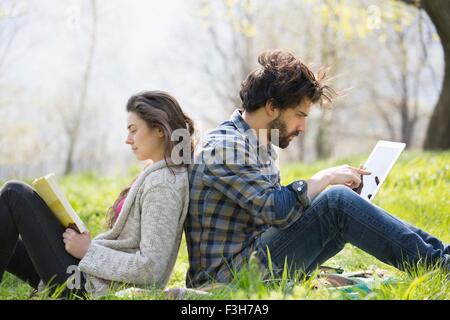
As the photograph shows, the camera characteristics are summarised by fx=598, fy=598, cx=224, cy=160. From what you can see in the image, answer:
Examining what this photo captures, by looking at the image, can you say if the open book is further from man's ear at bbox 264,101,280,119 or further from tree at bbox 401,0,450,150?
tree at bbox 401,0,450,150

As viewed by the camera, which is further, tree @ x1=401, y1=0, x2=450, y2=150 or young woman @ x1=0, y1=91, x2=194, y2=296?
tree @ x1=401, y1=0, x2=450, y2=150

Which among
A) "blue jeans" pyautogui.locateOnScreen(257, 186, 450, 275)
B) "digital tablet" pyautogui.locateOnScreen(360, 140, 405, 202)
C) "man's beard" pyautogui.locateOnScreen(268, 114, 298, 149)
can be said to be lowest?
"blue jeans" pyautogui.locateOnScreen(257, 186, 450, 275)

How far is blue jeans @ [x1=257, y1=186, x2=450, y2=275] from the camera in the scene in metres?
2.57

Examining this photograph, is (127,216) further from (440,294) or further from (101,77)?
(101,77)

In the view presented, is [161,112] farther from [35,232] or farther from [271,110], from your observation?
[35,232]

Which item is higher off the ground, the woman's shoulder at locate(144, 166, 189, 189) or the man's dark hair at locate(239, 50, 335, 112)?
the man's dark hair at locate(239, 50, 335, 112)

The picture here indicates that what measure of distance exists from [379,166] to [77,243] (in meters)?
1.52

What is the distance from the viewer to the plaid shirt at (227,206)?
2.52 metres

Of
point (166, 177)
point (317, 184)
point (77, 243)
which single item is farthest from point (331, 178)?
point (77, 243)

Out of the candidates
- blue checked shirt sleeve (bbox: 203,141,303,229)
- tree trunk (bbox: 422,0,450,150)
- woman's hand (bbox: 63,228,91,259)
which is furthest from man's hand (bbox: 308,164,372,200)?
tree trunk (bbox: 422,0,450,150)

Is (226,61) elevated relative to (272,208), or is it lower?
elevated

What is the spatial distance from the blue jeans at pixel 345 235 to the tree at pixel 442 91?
597cm

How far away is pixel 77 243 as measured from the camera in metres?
2.56
